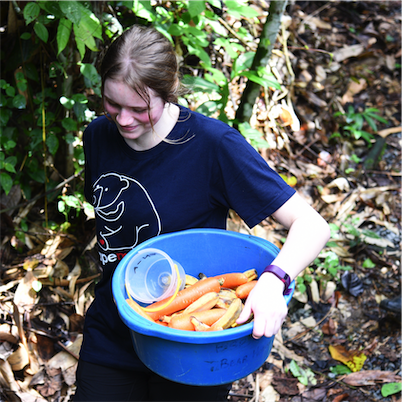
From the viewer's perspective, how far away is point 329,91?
196 inches

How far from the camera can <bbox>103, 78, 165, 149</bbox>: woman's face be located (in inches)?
58.7

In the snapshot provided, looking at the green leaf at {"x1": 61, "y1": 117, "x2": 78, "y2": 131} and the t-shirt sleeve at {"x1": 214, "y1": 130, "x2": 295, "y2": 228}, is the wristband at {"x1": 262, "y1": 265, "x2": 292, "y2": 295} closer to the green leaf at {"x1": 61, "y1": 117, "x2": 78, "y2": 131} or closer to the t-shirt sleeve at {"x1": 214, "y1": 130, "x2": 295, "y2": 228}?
the t-shirt sleeve at {"x1": 214, "y1": 130, "x2": 295, "y2": 228}

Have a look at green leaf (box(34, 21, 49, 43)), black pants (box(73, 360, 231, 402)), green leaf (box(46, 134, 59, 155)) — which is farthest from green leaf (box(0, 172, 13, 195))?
black pants (box(73, 360, 231, 402))

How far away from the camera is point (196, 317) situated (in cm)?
150

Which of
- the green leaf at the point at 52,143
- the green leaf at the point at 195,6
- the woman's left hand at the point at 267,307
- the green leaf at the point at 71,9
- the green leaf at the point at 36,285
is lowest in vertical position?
the green leaf at the point at 36,285

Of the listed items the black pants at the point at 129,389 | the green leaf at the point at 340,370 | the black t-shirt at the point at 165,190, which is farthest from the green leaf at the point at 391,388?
the black t-shirt at the point at 165,190

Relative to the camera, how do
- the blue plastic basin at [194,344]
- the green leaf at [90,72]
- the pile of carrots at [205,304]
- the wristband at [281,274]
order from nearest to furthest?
the blue plastic basin at [194,344] < the wristband at [281,274] < the pile of carrots at [205,304] < the green leaf at [90,72]

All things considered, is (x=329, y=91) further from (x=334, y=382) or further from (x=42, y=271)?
(x=42, y=271)

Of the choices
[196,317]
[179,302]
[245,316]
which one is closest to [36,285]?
[179,302]

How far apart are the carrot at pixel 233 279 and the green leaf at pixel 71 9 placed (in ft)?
4.10

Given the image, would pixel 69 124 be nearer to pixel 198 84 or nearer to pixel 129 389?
pixel 198 84

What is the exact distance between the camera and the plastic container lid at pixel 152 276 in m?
1.58

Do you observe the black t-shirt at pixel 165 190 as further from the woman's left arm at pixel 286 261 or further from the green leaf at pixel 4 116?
the green leaf at pixel 4 116

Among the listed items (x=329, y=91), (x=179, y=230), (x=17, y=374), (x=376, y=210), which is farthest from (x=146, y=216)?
(x=329, y=91)
